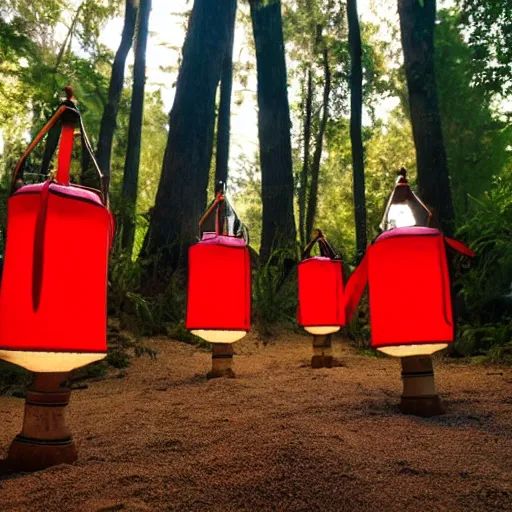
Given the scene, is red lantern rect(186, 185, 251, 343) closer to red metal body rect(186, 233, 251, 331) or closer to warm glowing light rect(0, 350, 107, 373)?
red metal body rect(186, 233, 251, 331)

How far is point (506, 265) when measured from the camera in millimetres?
4984

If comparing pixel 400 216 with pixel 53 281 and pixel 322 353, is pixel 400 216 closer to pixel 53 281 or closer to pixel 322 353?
pixel 322 353

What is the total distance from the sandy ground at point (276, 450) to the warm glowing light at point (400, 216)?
0.97m

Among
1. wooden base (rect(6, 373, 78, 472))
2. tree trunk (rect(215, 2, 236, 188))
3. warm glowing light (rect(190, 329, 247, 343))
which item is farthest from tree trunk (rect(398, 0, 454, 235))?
wooden base (rect(6, 373, 78, 472))

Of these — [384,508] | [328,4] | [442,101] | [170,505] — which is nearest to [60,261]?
[170,505]

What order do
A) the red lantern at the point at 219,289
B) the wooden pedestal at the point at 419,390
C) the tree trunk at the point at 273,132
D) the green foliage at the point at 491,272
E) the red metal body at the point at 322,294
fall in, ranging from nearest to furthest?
1. the wooden pedestal at the point at 419,390
2. the red lantern at the point at 219,289
3. the red metal body at the point at 322,294
4. the green foliage at the point at 491,272
5. the tree trunk at the point at 273,132

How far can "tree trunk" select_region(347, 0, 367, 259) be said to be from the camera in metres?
8.38

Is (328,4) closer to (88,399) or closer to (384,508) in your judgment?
(88,399)

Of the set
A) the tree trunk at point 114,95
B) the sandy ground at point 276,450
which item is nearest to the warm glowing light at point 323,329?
the sandy ground at point 276,450

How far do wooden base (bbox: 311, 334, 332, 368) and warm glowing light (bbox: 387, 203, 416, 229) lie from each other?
159 cm

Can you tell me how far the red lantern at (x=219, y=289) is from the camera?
348 cm


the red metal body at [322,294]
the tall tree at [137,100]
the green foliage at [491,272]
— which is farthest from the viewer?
the tall tree at [137,100]

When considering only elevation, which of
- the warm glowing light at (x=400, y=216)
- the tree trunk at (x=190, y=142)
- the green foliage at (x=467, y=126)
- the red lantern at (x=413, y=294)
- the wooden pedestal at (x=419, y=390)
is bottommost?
the wooden pedestal at (x=419, y=390)

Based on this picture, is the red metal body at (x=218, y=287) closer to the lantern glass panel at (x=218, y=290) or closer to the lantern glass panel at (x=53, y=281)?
the lantern glass panel at (x=218, y=290)
